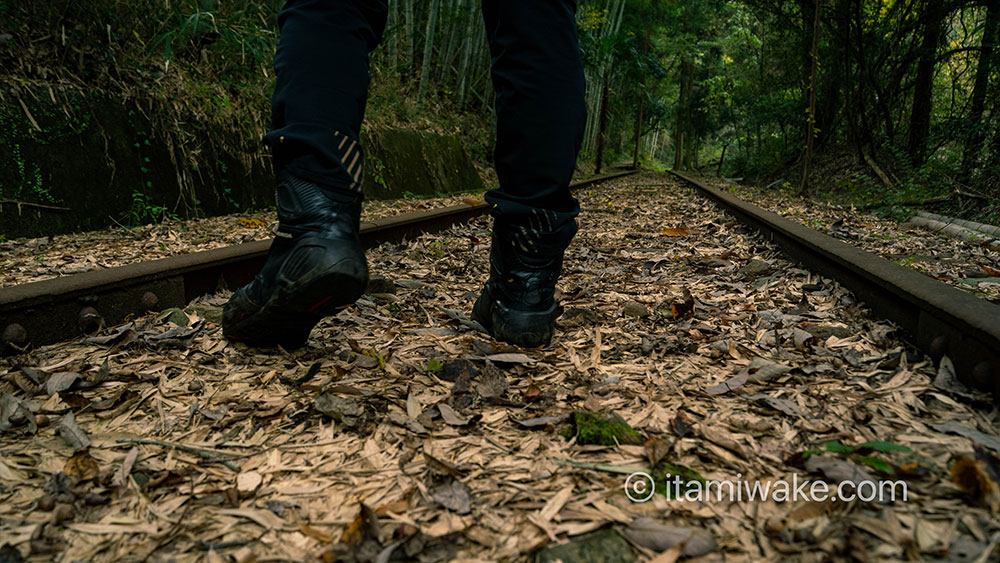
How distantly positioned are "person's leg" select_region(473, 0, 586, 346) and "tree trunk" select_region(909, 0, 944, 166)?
24.5ft

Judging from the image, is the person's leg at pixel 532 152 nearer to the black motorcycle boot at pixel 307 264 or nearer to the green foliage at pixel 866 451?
the black motorcycle boot at pixel 307 264

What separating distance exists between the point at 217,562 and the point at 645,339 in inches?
50.9

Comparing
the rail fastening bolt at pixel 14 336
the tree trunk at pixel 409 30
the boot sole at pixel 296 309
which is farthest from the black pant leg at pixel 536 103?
the tree trunk at pixel 409 30

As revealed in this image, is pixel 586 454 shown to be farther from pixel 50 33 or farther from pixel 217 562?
pixel 50 33

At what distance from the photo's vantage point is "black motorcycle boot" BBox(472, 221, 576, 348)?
1.55 metres

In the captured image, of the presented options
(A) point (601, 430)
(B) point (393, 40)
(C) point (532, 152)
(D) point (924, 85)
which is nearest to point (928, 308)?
(A) point (601, 430)

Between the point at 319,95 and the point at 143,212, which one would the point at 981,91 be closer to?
the point at 319,95

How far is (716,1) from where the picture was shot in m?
14.5

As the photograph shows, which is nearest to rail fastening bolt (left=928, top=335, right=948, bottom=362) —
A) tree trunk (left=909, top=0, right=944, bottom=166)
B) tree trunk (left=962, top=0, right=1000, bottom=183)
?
tree trunk (left=962, top=0, right=1000, bottom=183)

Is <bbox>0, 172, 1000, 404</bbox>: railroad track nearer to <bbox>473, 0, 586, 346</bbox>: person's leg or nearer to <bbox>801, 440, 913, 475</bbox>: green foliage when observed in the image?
<bbox>801, 440, 913, 475</bbox>: green foliage

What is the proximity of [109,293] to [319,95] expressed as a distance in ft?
3.09

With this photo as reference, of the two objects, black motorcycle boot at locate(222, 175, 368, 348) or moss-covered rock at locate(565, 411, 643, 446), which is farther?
black motorcycle boot at locate(222, 175, 368, 348)

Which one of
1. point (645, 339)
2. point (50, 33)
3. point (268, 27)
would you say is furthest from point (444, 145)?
point (645, 339)

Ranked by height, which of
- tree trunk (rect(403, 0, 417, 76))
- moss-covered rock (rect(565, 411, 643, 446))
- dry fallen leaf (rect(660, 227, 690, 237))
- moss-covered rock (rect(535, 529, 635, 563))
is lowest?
dry fallen leaf (rect(660, 227, 690, 237))
